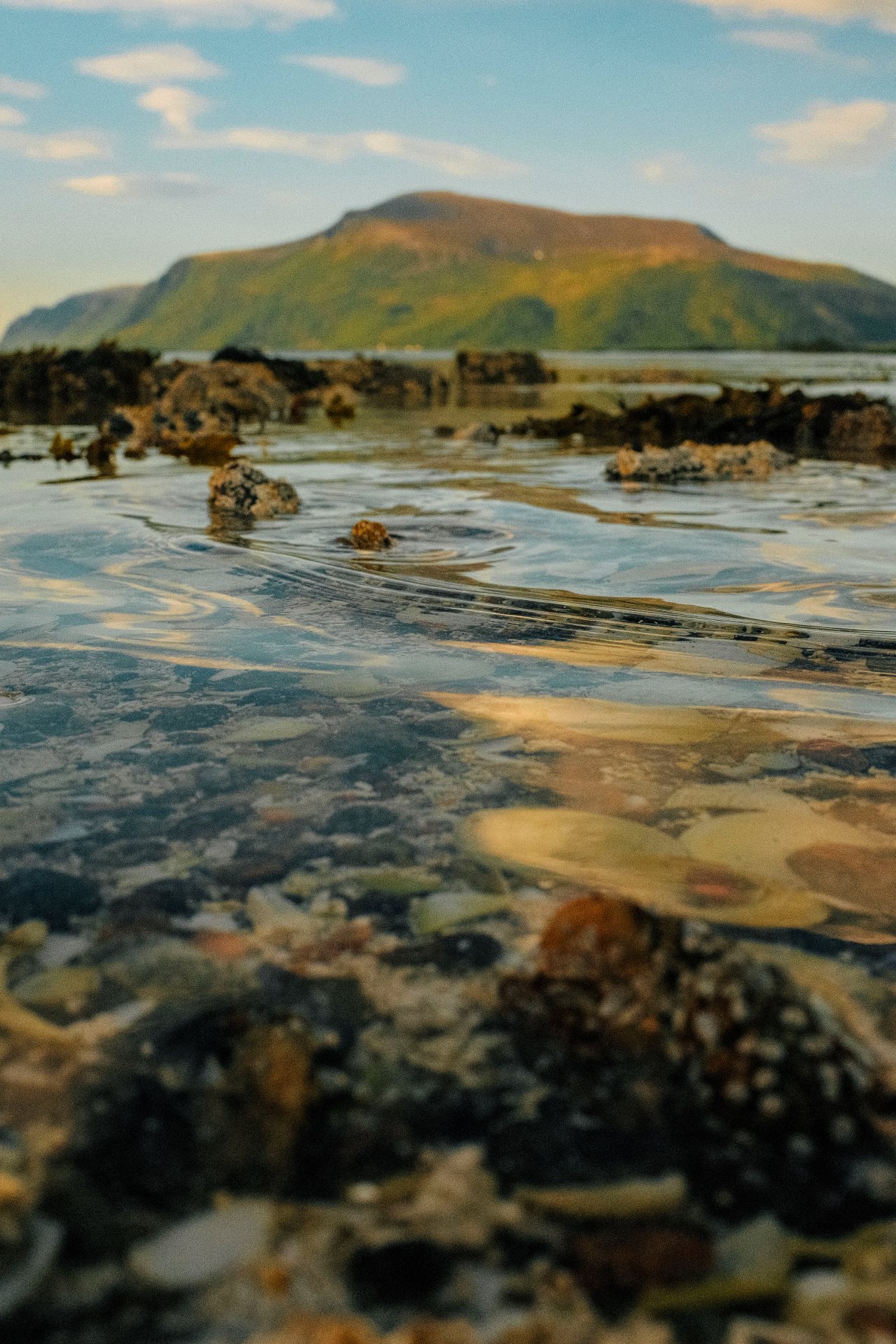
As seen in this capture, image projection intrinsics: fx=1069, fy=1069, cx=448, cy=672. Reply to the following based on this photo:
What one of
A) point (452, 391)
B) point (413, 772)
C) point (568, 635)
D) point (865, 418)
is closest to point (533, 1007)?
point (413, 772)

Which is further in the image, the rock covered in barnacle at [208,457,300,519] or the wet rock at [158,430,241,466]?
the wet rock at [158,430,241,466]

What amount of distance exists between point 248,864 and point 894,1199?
1.26m

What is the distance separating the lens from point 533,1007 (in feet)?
5.30

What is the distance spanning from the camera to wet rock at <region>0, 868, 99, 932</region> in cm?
190

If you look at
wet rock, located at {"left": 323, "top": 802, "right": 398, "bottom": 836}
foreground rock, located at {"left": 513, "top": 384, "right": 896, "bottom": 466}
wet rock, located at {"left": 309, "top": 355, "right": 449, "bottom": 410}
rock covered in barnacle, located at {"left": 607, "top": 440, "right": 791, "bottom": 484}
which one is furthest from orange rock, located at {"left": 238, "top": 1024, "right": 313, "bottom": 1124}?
wet rock, located at {"left": 309, "top": 355, "right": 449, "bottom": 410}

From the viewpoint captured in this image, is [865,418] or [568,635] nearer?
[568,635]

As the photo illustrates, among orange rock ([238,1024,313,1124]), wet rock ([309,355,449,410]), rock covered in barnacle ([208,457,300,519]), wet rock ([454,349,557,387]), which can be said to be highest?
wet rock ([454,349,557,387])

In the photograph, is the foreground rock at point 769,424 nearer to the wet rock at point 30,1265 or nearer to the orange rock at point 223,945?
the orange rock at point 223,945

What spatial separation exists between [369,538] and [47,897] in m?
3.99

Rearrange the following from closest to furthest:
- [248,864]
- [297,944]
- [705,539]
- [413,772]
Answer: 1. [297,944]
2. [248,864]
3. [413,772]
4. [705,539]

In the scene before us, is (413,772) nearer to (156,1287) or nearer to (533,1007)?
(533,1007)

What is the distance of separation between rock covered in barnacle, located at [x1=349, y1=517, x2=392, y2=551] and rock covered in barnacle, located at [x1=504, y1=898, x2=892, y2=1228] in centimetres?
430

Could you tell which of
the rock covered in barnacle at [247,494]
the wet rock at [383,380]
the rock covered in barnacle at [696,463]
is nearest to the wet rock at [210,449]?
the rock covered in barnacle at [247,494]

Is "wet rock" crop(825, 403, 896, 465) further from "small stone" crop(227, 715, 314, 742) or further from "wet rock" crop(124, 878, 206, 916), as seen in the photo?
"wet rock" crop(124, 878, 206, 916)
